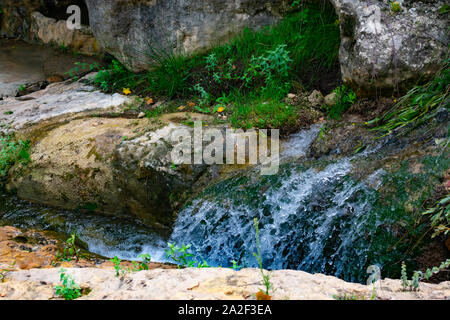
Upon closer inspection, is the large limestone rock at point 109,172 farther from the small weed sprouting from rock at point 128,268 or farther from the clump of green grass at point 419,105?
the clump of green grass at point 419,105

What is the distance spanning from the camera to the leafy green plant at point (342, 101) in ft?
13.2

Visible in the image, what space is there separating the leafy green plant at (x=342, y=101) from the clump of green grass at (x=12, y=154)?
3.09 m

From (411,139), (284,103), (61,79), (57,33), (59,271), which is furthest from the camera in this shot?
(57,33)

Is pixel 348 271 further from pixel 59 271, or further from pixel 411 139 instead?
pixel 59 271

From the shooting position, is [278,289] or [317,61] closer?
[278,289]

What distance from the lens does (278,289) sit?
182 cm

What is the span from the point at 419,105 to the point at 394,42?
2.13 feet

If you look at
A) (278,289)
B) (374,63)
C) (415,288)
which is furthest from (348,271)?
(374,63)

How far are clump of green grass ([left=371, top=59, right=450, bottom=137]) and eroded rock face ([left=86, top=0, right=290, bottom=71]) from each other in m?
2.04

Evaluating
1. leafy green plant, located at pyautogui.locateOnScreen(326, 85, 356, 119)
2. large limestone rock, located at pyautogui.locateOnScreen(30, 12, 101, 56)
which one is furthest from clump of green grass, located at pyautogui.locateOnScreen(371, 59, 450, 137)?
large limestone rock, located at pyautogui.locateOnScreen(30, 12, 101, 56)

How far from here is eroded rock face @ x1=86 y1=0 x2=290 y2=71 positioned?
198 inches

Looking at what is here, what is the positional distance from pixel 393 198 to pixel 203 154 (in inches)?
66.3

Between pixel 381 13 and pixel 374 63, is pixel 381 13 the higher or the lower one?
the higher one

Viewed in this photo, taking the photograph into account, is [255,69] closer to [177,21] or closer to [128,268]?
[177,21]
